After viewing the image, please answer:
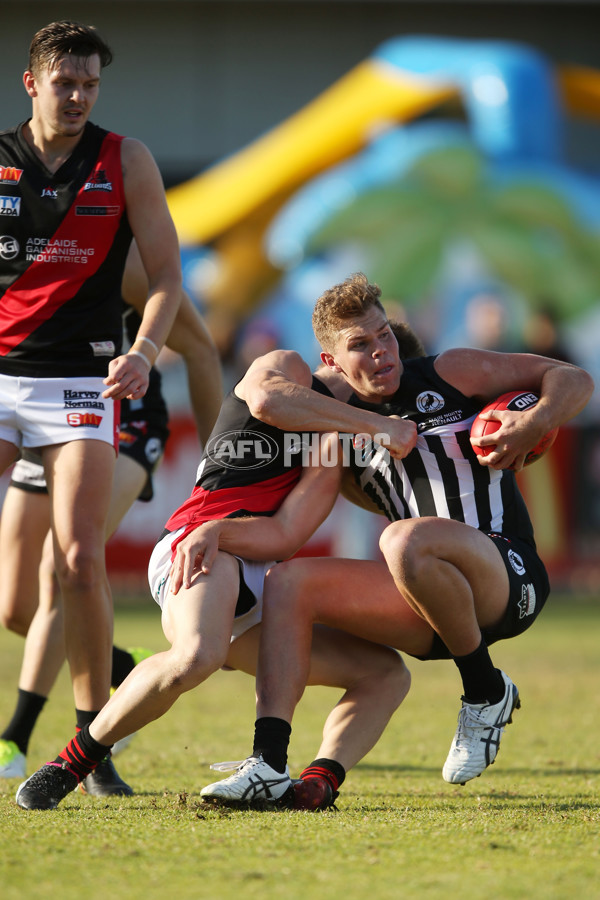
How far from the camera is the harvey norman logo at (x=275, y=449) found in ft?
13.5

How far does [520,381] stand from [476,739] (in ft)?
4.19

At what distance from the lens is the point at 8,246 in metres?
4.15

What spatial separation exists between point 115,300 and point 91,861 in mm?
2103

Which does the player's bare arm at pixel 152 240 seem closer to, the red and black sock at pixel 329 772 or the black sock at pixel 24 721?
the red and black sock at pixel 329 772

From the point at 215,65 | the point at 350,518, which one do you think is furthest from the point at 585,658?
the point at 215,65

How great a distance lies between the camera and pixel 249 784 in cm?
360

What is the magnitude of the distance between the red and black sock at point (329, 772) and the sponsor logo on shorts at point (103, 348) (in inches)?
63.4

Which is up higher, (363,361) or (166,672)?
(363,361)

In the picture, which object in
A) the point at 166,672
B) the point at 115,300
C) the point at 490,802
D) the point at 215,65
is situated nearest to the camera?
the point at 166,672

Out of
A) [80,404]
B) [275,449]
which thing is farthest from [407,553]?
[80,404]

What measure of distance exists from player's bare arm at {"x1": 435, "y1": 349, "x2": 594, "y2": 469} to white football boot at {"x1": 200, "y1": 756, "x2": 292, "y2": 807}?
4.16 feet

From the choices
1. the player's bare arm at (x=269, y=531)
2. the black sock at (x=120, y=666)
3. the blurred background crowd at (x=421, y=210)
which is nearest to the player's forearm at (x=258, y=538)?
the player's bare arm at (x=269, y=531)

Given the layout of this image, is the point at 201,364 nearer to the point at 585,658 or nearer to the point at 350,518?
the point at 585,658

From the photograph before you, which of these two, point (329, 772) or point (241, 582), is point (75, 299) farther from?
point (329, 772)
